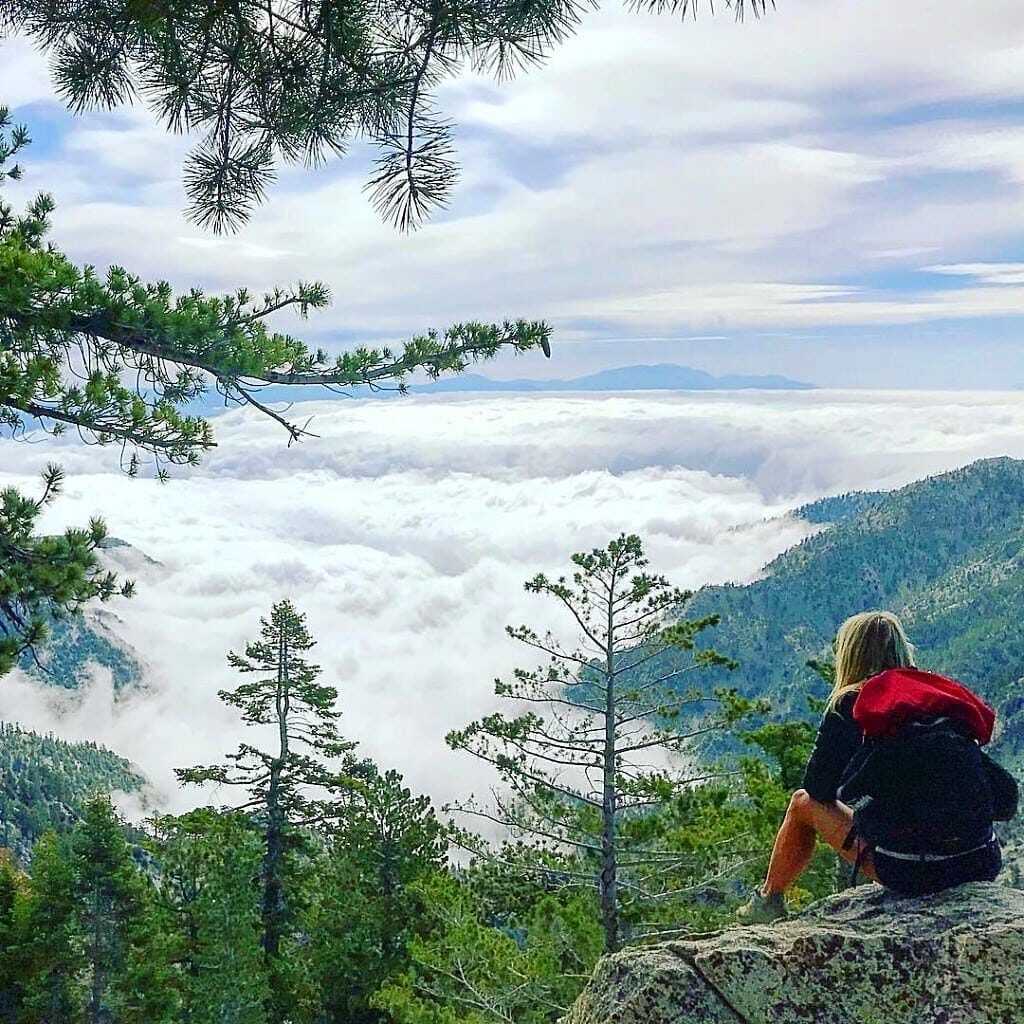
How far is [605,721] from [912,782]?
10.5 meters

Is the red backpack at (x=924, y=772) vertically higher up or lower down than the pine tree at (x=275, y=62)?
lower down

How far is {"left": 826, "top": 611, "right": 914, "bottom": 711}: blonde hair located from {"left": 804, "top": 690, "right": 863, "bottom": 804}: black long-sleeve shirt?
7 cm

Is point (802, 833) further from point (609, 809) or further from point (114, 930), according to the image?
point (114, 930)

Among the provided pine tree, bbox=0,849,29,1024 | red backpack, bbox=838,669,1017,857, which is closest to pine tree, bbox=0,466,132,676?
red backpack, bbox=838,669,1017,857

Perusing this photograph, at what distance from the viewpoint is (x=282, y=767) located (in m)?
21.9

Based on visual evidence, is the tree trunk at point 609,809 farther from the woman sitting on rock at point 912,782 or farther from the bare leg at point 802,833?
the woman sitting on rock at point 912,782

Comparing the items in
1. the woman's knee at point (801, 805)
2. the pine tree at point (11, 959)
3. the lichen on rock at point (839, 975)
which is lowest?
the pine tree at point (11, 959)

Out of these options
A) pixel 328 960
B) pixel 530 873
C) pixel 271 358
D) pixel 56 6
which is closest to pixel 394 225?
pixel 271 358

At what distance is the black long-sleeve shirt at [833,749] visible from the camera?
4.38 meters

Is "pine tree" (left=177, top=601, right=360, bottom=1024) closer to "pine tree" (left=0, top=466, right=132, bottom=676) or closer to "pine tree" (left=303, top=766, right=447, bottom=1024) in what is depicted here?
"pine tree" (left=303, top=766, right=447, bottom=1024)

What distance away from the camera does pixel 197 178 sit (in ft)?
18.3

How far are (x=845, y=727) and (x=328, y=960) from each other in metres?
19.8

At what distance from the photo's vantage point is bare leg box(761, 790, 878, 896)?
14.5 ft

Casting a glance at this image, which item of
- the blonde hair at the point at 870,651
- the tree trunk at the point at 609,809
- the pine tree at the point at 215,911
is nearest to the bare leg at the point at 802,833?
the blonde hair at the point at 870,651
